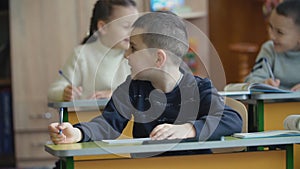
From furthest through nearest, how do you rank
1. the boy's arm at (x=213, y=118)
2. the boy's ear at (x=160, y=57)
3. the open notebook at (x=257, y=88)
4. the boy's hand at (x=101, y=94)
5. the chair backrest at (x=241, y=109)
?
the boy's hand at (x=101, y=94) < the open notebook at (x=257, y=88) < the chair backrest at (x=241, y=109) < the boy's ear at (x=160, y=57) < the boy's arm at (x=213, y=118)

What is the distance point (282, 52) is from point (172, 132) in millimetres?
1379

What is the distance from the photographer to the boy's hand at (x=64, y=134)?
1.46 m

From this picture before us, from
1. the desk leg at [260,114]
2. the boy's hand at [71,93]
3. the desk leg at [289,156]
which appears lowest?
the desk leg at [289,156]

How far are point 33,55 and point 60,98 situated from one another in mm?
1452

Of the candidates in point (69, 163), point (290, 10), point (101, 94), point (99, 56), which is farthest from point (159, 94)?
point (99, 56)

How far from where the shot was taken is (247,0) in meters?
6.18

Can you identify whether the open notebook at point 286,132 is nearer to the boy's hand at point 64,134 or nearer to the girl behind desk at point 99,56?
the boy's hand at point 64,134

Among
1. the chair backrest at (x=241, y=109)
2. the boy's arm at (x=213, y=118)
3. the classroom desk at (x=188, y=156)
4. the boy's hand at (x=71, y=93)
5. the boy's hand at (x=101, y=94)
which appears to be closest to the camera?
the classroom desk at (x=188, y=156)

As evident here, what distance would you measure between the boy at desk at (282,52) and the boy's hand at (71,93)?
70 cm

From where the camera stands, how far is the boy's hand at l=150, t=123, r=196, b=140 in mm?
1443

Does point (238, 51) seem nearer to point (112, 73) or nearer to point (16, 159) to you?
point (16, 159)

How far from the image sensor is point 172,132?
1453mm

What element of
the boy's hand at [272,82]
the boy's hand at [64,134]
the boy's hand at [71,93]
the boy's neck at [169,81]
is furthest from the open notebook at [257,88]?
the boy's hand at [64,134]

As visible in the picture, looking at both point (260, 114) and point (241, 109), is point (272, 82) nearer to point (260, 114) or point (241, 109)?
point (260, 114)
